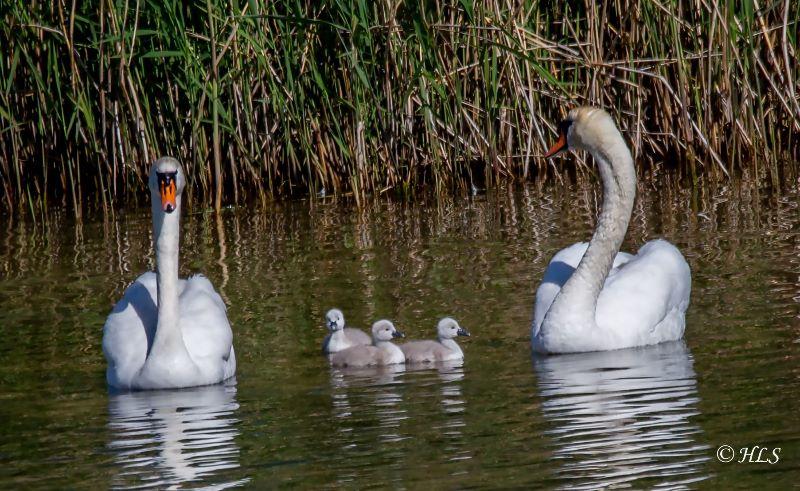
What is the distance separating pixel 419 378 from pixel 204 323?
106 cm

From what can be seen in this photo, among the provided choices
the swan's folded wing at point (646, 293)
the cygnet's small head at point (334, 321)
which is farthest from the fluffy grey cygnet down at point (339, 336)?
the swan's folded wing at point (646, 293)

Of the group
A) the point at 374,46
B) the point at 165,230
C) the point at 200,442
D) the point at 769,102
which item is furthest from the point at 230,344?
the point at 769,102

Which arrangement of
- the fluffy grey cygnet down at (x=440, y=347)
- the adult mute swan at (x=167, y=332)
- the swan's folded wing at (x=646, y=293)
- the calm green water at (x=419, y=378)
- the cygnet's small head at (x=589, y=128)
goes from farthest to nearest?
the cygnet's small head at (x=589, y=128), the swan's folded wing at (x=646, y=293), the fluffy grey cygnet down at (x=440, y=347), the adult mute swan at (x=167, y=332), the calm green water at (x=419, y=378)

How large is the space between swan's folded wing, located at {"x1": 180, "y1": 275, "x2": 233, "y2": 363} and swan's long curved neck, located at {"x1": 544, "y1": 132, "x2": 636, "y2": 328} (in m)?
1.45

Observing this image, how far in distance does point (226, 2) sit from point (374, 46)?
3.95 ft

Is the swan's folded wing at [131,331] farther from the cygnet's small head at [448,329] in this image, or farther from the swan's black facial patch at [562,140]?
the swan's black facial patch at [562,140]

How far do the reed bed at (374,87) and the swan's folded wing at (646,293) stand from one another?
3.74 meters

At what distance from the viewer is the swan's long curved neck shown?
6.78 metres

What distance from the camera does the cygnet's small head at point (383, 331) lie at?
696 centimetres

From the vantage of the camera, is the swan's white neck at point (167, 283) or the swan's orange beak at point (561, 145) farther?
the swan's orange beak at point (561, 145)

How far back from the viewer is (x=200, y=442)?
5262 millimetres

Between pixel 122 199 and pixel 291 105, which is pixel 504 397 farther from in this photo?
pixel 122 199

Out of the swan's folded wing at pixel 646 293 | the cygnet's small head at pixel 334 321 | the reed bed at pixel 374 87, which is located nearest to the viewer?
the swan's folded wing at pixel 646 293

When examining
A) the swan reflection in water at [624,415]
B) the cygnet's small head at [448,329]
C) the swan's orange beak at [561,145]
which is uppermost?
the swan's orange beak at [561,145]
